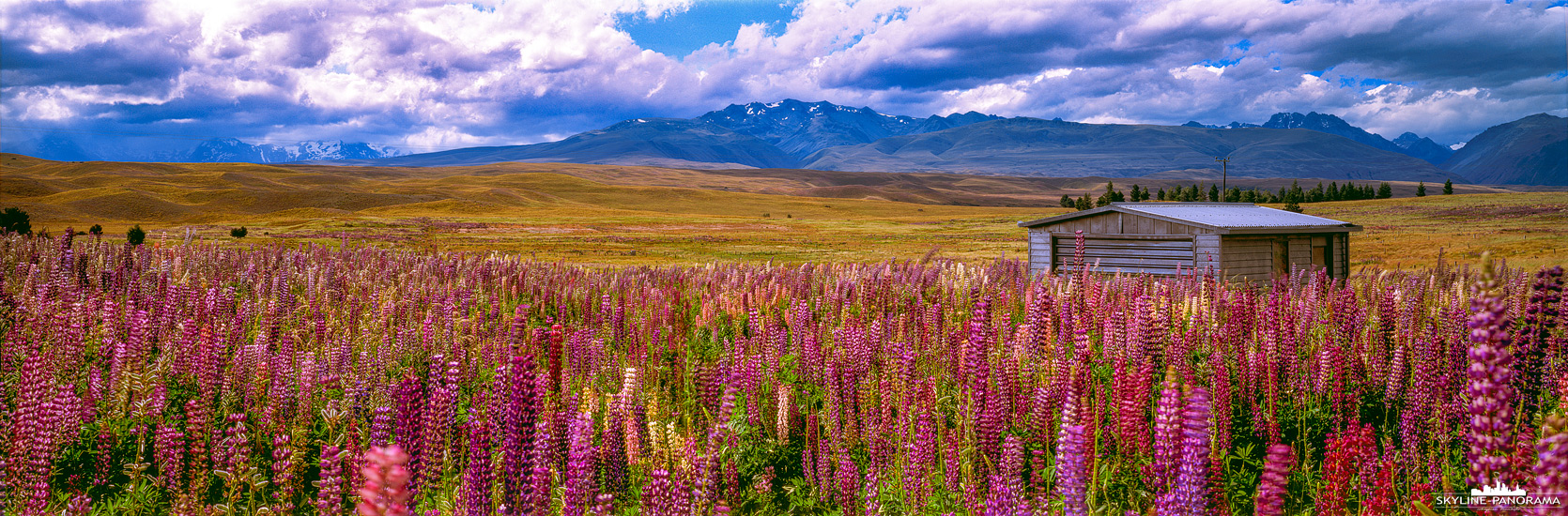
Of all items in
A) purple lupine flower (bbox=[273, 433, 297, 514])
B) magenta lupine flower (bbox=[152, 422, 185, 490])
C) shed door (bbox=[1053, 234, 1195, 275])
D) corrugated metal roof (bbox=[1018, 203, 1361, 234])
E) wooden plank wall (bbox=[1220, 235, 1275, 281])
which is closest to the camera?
purple lupine flower (bbox=[273, 433, 297, 514])

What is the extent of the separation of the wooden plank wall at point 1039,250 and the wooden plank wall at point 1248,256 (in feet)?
17.0

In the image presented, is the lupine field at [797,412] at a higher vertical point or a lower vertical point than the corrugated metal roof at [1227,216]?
lower

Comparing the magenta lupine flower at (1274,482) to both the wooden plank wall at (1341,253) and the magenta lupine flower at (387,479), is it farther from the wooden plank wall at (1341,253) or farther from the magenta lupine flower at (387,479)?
the wooden plank wall at (1341,253)

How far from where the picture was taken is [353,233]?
59344 millimetres

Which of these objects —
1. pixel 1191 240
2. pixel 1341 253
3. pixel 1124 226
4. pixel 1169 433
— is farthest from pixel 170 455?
pixel 1341 253

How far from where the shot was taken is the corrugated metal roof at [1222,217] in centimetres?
2381

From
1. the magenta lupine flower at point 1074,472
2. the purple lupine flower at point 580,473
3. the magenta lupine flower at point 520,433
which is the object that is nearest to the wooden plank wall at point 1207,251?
the magenta lupine flower at point 1074,472

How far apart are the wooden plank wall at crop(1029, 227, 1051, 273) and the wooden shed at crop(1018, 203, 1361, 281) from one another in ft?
0.10

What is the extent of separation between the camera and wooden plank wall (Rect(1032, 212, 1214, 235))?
80.9 ft

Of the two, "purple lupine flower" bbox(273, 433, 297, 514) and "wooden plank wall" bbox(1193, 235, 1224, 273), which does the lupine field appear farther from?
"wooden plank wall" bbox(1193, 235, 1224, 273)

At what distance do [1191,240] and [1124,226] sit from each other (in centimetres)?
240

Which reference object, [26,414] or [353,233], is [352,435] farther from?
[353,233]

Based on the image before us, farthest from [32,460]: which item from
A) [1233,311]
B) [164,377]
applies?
[1233,311]

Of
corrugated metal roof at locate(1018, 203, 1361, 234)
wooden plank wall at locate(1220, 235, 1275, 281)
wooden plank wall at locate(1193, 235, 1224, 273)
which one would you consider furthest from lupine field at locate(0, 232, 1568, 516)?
wooden plank wall at locate(1220, 235, 1275, 281)
